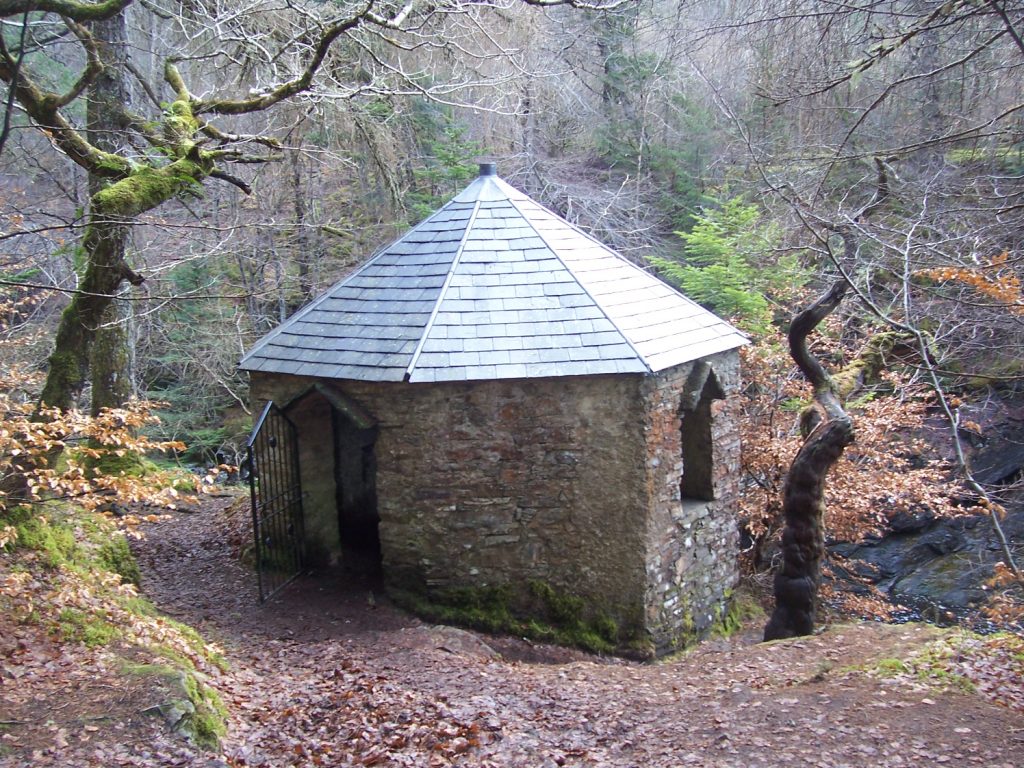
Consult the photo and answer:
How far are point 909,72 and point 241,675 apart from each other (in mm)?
6900

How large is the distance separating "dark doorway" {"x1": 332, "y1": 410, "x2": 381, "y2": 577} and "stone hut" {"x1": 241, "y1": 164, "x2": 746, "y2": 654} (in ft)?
3.22

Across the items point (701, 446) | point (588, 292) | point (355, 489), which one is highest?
point (588, 292)

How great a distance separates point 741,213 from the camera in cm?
1466

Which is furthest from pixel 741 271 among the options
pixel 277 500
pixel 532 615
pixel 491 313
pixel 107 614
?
pixel 107 614

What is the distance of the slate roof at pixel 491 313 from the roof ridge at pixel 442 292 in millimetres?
17

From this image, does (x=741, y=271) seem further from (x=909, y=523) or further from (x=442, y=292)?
(x=442, y=292)

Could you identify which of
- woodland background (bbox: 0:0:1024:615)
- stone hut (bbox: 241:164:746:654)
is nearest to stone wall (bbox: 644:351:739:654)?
stone hut (bbox: 241:164:746:654)

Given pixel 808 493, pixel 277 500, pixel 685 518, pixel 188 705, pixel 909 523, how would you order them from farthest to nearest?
pixel 909 523 < pixel 277 500 < pixel 685 518 < pixel 808 493 < pixel 188 705

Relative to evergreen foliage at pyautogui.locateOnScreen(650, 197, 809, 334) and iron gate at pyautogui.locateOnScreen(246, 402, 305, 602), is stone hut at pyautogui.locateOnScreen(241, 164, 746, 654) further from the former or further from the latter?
evergreen foliage at pyautogui.locateOnScreen(650, 197, 809, 334)

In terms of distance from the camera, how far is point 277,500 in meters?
8.48

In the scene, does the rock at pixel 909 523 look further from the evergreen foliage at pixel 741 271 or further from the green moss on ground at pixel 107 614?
the green moss on ground at pixel 107 614

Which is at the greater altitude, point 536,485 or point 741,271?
point 741,271

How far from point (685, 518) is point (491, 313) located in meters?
2.94

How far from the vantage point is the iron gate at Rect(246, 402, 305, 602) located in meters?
8.27
